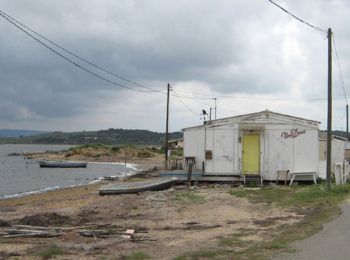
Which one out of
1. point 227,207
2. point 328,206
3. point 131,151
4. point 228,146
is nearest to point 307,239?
point 328,206

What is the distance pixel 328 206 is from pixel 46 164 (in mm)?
70157

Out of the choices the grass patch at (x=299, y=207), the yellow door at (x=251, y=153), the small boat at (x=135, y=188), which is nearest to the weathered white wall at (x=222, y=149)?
the yellow door at (x=251, y=153)

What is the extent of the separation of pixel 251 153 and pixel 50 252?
20.4 meters

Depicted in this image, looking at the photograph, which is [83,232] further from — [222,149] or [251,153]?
[251,153]

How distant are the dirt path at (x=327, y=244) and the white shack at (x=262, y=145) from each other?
16128mm

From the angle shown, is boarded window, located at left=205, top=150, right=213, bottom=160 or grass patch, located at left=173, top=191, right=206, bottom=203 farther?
boarded window, located at left=205, top=150, right=213, bottom=160

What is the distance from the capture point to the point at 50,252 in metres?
10.8

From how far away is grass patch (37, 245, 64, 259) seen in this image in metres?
10.6

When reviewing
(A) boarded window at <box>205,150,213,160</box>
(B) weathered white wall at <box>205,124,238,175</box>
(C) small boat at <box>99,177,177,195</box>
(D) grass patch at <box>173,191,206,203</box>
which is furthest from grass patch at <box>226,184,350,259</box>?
(A) boarded window at <box>205,150,213,160</box>

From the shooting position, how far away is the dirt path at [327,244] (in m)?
9.72

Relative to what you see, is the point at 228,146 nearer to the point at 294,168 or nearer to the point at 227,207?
the point at 294,168

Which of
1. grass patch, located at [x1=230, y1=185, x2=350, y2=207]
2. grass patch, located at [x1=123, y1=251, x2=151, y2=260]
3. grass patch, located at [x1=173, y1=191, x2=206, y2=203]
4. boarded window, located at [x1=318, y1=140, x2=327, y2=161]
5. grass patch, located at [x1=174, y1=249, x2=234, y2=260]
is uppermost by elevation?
boarded window, located at [x1=318, y1=140, x2=327, y2=161]

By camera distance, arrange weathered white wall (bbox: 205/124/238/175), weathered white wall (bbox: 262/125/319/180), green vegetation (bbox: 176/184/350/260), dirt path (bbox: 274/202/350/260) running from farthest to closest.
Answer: weathered white wall (bbox: 205/124/238/175), weathered white wall (bbox: 262/125/319/180), green vegetation (bbox: 176/184/350/260), dirt path (bbox: 274/202/350/260)

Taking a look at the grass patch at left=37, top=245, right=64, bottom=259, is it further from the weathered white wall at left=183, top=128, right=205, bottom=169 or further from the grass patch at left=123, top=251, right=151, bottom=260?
the weathered white wall at left=183, top=128, right=205, bottom=169
